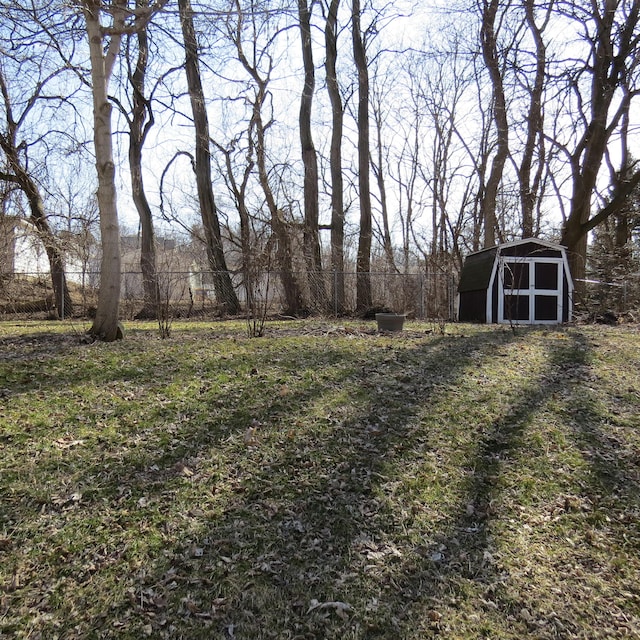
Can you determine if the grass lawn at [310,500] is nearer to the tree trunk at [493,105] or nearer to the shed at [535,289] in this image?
the shed at [535,289]

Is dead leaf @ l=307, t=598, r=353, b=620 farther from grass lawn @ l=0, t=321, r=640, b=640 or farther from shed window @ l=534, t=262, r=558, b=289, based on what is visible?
shed window @ l=534, t=262, r=558, b=289

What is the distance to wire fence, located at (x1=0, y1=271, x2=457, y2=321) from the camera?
13.4 metres

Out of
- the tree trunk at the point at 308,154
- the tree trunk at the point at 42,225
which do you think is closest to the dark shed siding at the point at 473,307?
the tree trunk at the point at 308,154

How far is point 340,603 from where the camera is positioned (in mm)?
2359

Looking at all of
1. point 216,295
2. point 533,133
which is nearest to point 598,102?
point 533,133

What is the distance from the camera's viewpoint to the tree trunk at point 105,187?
6367 millimetres

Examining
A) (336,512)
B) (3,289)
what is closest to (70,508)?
(336,512)

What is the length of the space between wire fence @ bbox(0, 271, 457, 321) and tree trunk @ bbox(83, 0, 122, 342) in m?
6.13

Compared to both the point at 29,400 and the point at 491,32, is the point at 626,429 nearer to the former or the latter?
the point at 29,400

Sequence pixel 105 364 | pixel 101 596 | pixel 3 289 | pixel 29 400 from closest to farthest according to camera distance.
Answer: pixel 101 596
pixel 29 400
pixel 105 364
pixel 3 289

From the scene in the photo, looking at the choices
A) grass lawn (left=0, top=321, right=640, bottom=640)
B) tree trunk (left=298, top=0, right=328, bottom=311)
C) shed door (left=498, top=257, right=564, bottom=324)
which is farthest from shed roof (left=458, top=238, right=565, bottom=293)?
grass lawn (left=0, top=321, right=640, bottom=640)

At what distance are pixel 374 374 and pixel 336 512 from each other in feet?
8.64

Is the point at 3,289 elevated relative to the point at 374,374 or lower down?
elevated

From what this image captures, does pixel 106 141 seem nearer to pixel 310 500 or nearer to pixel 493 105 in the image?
pixel 310 500
